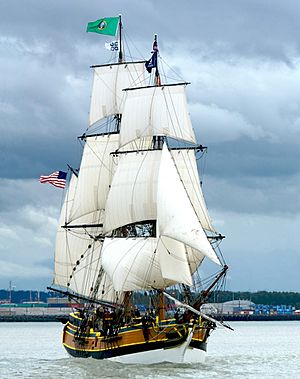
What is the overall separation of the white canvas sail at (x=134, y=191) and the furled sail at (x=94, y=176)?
9.00 m

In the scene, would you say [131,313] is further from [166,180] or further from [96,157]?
[96,157]

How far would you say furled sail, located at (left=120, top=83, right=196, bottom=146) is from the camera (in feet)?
259

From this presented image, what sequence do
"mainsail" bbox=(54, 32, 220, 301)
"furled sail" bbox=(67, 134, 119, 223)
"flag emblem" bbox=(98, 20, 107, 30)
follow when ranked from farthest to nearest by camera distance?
1. "flag emblem" bbox=(98, 20, 107, 30)
2. "furled sail" bbox=(67, 134, 119, 223)
3. "mainsail" bbox=(54, 32, 220, 301)

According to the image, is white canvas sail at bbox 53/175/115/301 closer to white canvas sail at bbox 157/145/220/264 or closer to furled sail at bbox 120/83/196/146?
furled sail at bbox 120/83/196/146

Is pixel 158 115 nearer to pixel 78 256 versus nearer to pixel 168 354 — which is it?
pixel 78 256

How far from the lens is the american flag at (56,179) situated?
94312 mm

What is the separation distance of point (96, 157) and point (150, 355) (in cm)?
2762

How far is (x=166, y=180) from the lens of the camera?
2682 inches

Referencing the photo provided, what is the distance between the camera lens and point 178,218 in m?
66.2

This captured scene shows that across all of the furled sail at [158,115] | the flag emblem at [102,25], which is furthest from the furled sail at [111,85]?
the furled sail at [158,115]

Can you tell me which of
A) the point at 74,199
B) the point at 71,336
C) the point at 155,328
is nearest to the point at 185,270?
the point at 155,328

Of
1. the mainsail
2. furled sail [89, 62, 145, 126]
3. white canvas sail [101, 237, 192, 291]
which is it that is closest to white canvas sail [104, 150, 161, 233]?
the mainsail

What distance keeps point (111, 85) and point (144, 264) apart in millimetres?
25123

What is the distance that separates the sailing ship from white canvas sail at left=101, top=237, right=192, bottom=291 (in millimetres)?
70
